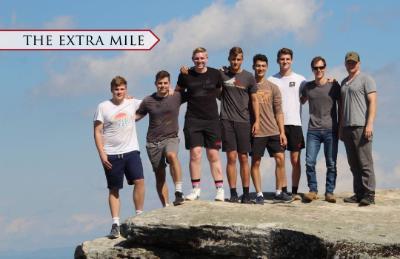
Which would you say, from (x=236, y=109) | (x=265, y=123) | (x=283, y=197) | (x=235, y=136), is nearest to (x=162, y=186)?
(x=235, y=136)

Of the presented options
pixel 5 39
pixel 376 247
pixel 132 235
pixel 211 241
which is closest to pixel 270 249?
Answer: pixel 211 241

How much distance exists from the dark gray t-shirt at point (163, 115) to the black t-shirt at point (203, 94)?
0.30m

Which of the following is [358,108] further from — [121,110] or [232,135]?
[121,110]

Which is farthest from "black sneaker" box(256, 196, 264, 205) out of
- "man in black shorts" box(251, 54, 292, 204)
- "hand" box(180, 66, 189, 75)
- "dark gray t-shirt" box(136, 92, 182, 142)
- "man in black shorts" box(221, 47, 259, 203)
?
"hand" box(180, 66, 189, 75)

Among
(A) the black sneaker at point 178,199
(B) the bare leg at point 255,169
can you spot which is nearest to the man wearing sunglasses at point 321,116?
(B) the bare leg at point 255,169

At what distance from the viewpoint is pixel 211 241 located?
12.1 meters

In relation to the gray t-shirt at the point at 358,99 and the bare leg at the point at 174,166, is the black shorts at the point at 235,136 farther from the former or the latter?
the gray t-shirt at the point at 358,99

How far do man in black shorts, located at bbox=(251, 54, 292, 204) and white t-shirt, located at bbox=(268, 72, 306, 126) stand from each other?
0.25 metres

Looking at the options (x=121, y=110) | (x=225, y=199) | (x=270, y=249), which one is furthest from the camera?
(x=225, y=199)

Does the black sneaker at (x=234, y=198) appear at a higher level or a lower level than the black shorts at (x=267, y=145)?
lower

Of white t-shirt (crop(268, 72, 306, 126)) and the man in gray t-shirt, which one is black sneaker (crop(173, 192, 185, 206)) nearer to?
white t-shirt (crop(268, 72, 306, 126))

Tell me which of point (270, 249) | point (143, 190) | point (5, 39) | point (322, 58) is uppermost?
point (5, 39)

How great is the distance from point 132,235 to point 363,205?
17.4ft

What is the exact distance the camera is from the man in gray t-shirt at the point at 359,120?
12953mm
